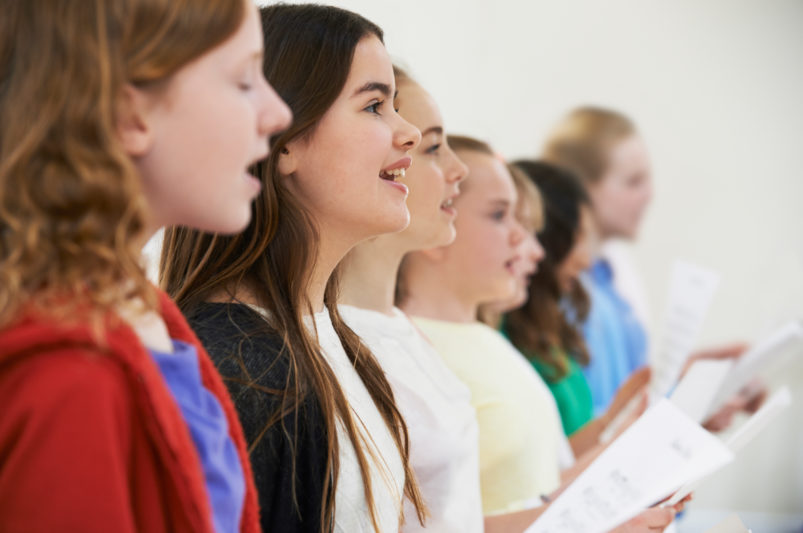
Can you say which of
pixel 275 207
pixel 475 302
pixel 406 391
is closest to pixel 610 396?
pixel 475 302

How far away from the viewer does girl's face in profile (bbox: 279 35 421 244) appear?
1.17 metres

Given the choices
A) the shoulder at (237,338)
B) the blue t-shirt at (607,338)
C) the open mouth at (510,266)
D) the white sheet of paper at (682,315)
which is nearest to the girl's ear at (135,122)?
the shoulder at (237,338)

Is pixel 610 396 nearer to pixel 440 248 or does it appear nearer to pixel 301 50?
pixel 440 248

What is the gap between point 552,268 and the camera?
2607 millimetres

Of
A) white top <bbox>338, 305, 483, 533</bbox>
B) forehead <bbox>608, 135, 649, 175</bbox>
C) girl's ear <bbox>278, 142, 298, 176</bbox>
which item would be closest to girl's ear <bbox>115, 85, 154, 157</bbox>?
girl's ear <bbox>278, 142, 298, 176</bbox>

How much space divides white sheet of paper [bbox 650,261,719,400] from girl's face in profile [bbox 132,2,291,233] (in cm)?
164

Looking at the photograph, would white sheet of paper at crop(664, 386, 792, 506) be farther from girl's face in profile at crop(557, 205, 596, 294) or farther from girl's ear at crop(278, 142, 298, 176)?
girl's face in profile at crop(557, 205, 596, 294)

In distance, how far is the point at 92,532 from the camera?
0.62 meters

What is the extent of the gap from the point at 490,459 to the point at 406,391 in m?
0.40

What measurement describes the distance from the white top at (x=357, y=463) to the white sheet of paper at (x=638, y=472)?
184mm

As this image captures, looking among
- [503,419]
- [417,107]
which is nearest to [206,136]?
[417,107]

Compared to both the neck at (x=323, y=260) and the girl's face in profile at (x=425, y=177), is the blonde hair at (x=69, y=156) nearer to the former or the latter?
the neck at (x=323, y=260)

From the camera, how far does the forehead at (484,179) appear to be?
1884 millimetres

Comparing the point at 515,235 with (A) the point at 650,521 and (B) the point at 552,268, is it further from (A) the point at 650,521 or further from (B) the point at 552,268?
(A) the point at 650,521
